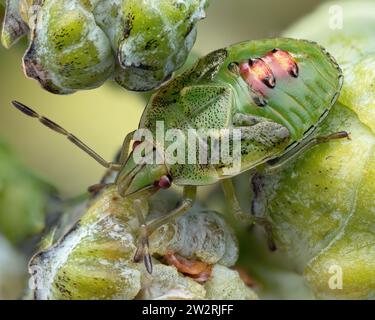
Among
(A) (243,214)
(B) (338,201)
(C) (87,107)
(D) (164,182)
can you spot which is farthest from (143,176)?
(C) (87,107)

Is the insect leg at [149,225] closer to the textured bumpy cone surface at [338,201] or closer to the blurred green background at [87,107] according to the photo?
the textured bumpy cone surface at [338,201]

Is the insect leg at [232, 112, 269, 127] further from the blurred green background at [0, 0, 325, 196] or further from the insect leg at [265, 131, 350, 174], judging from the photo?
the blurred green background at [0, 0, 325, 196]

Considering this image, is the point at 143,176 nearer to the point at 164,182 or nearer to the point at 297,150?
the point at 164,182

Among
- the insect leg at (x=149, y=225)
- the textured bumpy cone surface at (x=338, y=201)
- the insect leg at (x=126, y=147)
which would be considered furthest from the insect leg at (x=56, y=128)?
the textured bumpy cone surface at (x=338, y=201)

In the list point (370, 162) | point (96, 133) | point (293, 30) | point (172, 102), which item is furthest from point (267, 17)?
point (370, 162)

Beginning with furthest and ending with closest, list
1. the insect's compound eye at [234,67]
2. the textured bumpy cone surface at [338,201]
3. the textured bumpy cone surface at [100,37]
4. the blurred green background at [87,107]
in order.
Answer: the blurred green background at [87,107] → the insect's compound eye at [234,67] → the textured bumpy cone surface at [338,201] → the textured bumpy cone surface at [100,37]
